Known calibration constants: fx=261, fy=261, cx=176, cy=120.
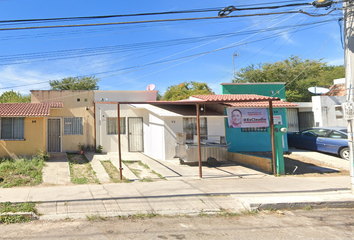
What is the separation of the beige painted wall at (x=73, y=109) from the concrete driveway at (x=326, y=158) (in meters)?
11.7

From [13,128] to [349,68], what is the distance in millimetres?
13316

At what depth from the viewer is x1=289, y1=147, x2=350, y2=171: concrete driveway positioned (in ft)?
40.1

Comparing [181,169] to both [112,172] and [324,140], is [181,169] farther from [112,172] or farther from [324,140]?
[324,140]

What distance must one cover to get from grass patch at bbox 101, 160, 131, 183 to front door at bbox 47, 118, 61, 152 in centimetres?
372

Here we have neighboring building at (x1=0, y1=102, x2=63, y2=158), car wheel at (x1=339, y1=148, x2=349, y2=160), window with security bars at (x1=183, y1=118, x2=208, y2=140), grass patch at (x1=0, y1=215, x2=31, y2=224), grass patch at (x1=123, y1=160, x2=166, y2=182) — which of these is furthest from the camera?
window with security bars at (x1=183, y1=118, x2=208, y2=140)

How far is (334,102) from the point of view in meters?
17.3

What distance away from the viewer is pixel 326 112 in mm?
17109

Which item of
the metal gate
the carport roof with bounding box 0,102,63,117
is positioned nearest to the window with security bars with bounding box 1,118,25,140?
the carport roof with bounding box 0,102,63,117

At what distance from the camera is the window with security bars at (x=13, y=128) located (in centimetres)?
1182

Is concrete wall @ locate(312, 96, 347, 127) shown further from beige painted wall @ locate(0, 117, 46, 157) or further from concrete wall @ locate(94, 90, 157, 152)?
beige painted wall @ locate(0, 117, 46, 157)

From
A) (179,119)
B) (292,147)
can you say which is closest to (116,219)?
(179,119)

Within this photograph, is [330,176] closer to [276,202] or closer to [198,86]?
[276,202]

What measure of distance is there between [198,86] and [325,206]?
31004 mm

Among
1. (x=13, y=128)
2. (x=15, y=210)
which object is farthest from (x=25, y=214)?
(x=13, y=128)
